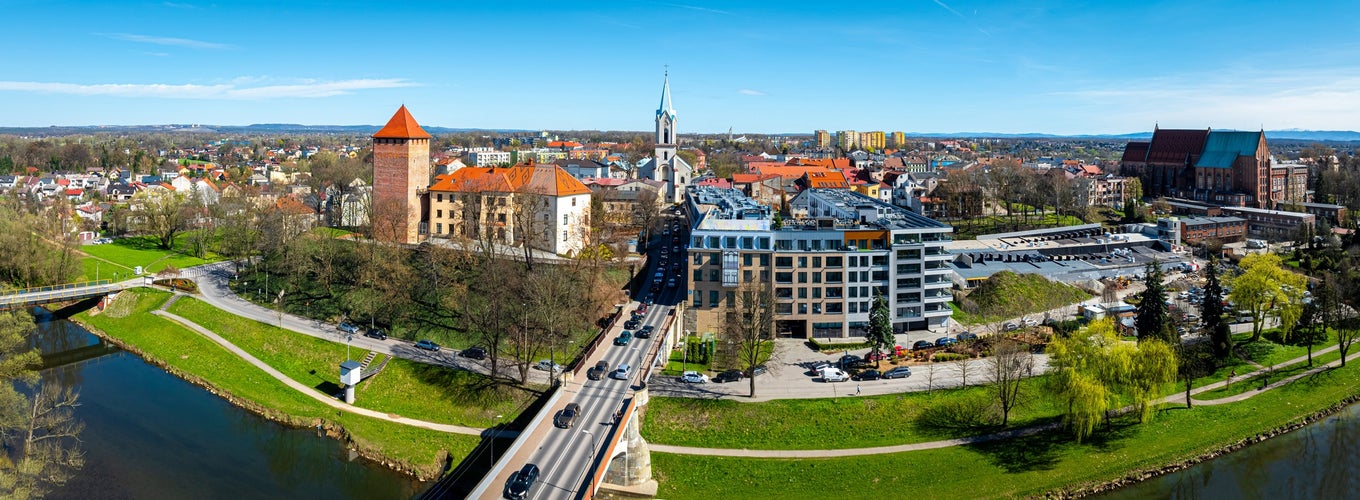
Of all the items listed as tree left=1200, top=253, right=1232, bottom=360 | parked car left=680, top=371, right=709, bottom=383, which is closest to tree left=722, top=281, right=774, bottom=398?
parked car left=680, top=371, right=709, bottom=383

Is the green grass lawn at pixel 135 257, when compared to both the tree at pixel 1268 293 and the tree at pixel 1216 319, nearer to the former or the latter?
the tree at pixel 1216 319

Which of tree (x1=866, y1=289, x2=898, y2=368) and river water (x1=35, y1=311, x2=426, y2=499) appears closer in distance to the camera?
river water (x1=35, y1=311, x2=426, y2=499)

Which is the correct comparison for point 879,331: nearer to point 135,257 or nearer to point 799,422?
point 799,422

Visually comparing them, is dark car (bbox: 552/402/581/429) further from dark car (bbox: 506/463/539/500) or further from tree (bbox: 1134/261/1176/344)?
tree (bbox: 1134/261/1176/344)

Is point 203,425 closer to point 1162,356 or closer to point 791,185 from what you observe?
point 1162,356

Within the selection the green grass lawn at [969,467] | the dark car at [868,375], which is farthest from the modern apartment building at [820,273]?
the green grass lawn at [969,467]
